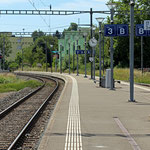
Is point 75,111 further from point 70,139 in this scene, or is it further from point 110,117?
point 70,139

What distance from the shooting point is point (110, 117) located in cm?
1313

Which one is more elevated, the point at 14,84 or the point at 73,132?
the point at 73,132

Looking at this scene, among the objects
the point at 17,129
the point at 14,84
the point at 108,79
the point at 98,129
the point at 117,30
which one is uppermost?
the point at 117,30

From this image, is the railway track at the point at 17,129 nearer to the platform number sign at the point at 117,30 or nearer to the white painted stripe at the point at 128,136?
the white painted stripe at the point at 128,136

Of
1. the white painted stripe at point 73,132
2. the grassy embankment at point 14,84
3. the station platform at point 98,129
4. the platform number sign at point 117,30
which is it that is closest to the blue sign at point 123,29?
the platform number sign at point 117,30

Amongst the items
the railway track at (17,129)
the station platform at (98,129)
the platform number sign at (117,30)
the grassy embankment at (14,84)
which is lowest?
the grassy embankment at (14,84)

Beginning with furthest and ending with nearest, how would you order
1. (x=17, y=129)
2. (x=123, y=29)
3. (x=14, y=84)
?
(x=14, y=84) < (x=123, y=29) < (x=17, y=129)

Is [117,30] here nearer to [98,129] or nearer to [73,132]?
[98,129]

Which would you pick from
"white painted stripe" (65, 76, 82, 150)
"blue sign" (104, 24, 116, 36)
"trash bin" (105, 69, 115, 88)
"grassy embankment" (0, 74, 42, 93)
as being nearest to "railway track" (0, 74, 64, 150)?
"white painted stripe" (65, 76, 82, 150)

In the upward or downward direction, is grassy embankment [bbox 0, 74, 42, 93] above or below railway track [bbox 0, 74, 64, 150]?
below

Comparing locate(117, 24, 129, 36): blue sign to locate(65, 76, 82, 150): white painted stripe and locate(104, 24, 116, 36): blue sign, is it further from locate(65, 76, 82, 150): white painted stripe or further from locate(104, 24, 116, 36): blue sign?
locate(65, 76, 82, 150): white painted stripe

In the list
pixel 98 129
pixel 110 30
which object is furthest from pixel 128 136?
pixel 110 30

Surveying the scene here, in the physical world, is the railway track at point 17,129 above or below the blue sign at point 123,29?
below

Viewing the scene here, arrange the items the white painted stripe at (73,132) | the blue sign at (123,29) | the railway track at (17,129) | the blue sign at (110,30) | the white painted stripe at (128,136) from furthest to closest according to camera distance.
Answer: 1. the blue sign at (110,30)
2. the blue sign at (123,29)
3. the railway track at (17,129)
4. the white painted stripe at (73,132)
5. the white painted stripe at (128,136)
